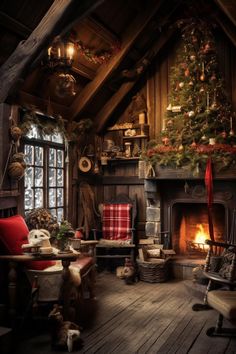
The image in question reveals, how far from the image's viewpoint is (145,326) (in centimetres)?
389

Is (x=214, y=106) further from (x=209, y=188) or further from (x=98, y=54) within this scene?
(x=98, y=54)

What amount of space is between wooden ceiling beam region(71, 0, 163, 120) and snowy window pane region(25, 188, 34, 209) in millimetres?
1528

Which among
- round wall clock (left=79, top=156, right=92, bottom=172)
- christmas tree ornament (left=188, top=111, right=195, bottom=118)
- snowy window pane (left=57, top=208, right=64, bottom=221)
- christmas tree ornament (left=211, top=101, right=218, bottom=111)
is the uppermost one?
christmas tree ornament (left=211, top=101, right=218, bottom=111)

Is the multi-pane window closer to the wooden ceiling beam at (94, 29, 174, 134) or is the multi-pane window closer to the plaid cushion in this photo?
the plaid cushion

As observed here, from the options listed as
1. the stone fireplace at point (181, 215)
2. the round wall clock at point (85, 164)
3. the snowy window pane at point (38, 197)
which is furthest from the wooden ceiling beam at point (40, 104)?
the stone fireplace at point (181, 215)

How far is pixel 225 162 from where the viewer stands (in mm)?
5402

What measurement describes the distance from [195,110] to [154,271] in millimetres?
2416

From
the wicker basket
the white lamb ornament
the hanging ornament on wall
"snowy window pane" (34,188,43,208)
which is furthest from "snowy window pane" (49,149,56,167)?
the white lamb ornament

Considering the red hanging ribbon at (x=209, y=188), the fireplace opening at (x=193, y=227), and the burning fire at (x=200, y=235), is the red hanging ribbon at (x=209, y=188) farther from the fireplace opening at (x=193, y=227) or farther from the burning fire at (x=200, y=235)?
the burning fire at (x=200, y=235)

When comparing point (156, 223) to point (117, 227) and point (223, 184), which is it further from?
point (223, 184)

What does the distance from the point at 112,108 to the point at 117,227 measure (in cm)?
202

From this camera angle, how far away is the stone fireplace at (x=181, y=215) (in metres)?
6.06

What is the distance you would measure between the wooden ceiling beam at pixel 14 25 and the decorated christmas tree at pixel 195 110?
2.44 metres

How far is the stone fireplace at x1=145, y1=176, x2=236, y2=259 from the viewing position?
19.9 ft
